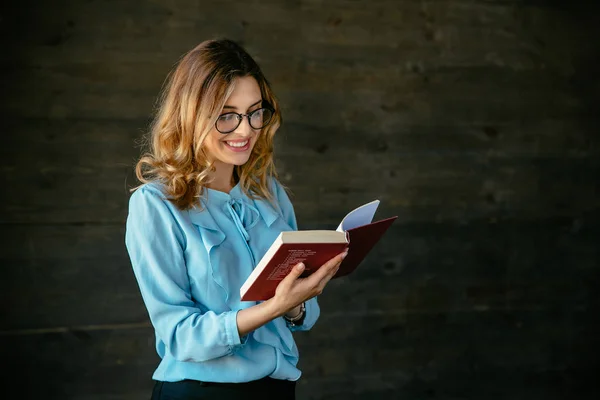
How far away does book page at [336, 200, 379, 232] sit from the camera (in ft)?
5.37

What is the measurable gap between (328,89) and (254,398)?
68.1 inches

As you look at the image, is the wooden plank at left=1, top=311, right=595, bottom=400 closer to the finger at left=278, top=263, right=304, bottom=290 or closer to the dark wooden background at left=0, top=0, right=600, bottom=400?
the dark wooden background at left=0, top=0, right=600, bottom=400

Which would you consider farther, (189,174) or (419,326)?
(419,326)

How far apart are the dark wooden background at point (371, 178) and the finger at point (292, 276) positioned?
1511mm

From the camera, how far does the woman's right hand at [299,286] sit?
1.56 m

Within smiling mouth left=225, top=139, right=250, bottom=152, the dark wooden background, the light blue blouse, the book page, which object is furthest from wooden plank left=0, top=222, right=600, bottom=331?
the book page

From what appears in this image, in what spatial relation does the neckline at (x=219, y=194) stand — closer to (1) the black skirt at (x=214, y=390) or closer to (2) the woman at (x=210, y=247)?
(2) the woman at (x=210, y=247)

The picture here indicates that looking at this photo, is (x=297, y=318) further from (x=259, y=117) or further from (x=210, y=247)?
(x=259, y=117)

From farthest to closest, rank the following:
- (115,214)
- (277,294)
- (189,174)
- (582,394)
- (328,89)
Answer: (582,394) → (328,89) → (115,214) → (189,174) → (277,294)

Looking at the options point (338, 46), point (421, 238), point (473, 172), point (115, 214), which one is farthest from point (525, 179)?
point (115, 214)

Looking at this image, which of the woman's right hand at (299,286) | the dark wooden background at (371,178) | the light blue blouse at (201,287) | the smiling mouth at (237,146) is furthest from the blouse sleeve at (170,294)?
the dark wooden background at (371,178)

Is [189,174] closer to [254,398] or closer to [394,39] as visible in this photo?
[254,398]

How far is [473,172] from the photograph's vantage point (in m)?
3.32

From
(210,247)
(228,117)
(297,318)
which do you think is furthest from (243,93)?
(297,318)
